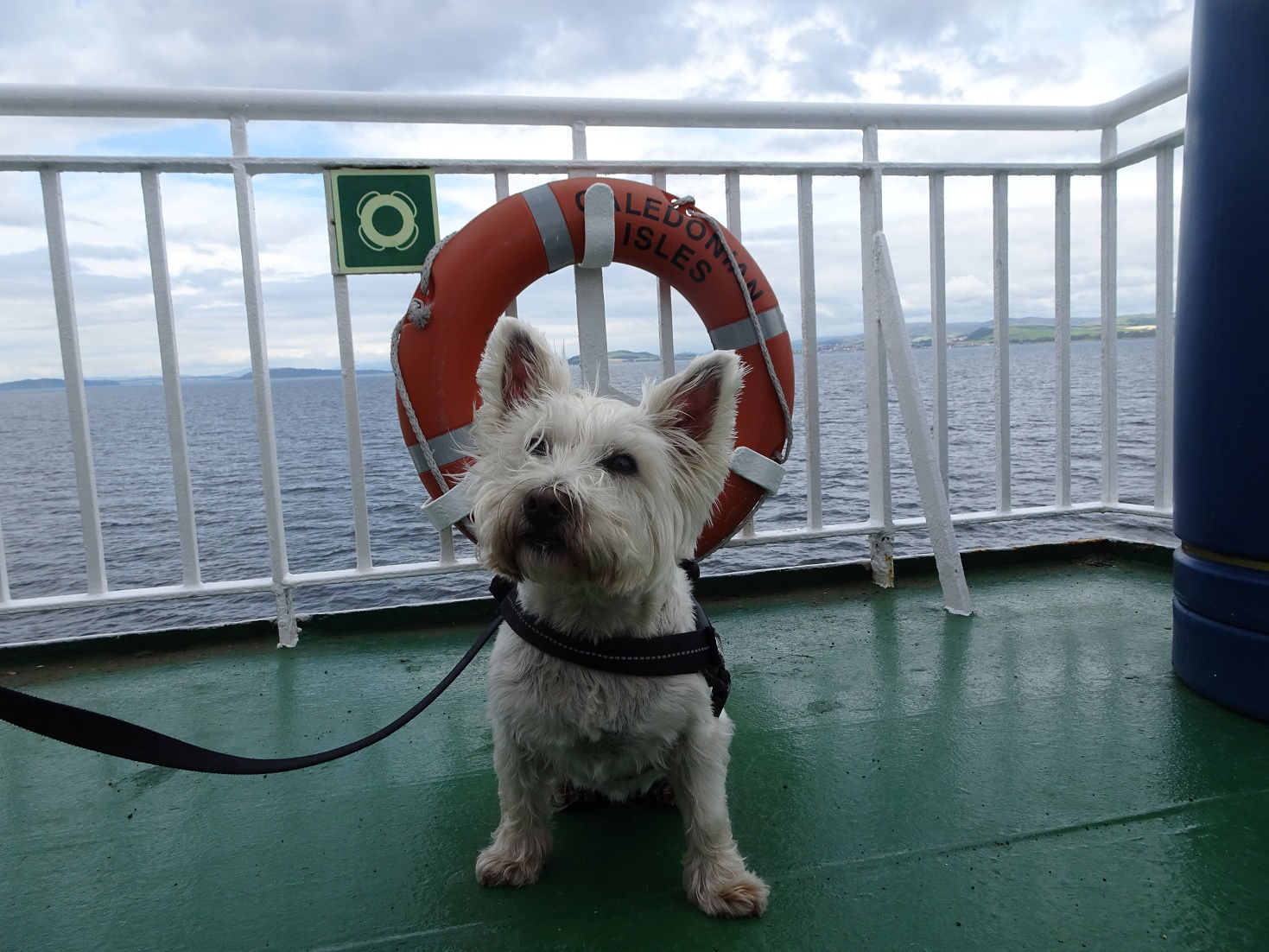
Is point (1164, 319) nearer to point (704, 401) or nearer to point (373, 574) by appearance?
point (704, 401)

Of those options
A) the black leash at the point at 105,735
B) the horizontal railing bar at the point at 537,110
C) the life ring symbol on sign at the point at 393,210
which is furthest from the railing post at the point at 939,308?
the black leash at the point at 105,735

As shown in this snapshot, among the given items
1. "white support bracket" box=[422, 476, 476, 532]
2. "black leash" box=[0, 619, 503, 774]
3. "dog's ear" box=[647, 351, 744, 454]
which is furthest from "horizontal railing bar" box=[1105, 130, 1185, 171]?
"black leash" box=[0, 619, 503, 774]

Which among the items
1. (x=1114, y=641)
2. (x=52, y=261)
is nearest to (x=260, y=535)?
(x=52, y=261)

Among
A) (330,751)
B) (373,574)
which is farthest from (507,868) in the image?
(373,574)

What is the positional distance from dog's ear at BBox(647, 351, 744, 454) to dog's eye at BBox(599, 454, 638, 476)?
120mm

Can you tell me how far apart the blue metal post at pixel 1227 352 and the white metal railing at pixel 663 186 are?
128cm

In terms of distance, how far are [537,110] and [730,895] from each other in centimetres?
260

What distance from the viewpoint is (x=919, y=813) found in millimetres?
1654

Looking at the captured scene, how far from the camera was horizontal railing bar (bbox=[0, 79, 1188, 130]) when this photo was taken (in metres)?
2.58

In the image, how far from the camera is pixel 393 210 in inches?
109

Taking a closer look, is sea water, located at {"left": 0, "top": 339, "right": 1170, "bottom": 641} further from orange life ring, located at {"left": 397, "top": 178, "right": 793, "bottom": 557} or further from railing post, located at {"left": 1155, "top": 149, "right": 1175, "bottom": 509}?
orange life ring, located at {"left": 397, "top": 178, "right": 793, "bottom": 557}

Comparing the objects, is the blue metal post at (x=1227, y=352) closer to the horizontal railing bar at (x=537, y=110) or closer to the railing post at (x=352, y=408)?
the horizontal railing bar at (x=537, y=110)

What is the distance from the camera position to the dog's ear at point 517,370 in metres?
1.53

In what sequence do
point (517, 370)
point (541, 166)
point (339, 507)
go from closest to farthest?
point (517, 370) → point (541, 166) → point (339, 507)
